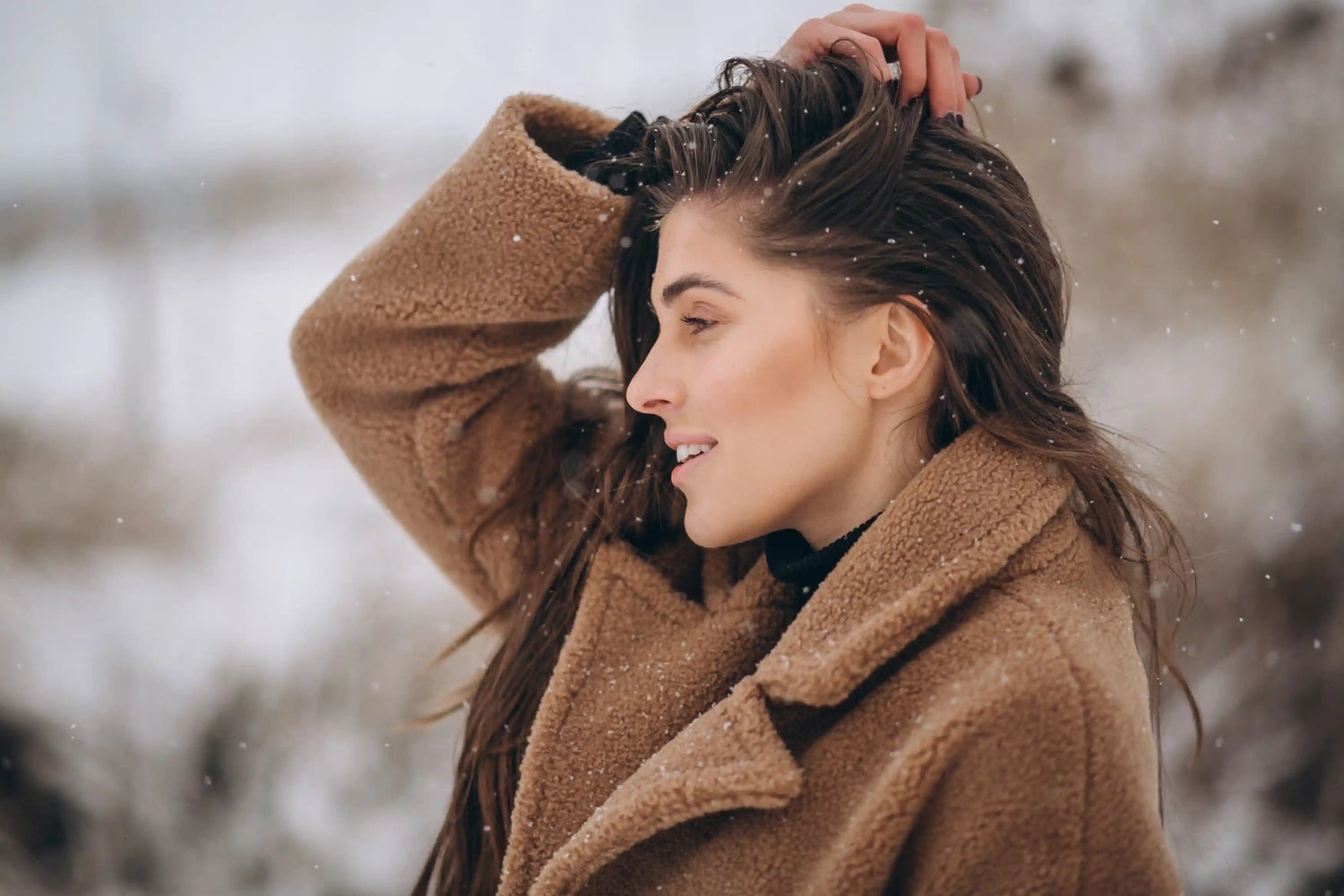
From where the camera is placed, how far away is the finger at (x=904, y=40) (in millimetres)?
1305

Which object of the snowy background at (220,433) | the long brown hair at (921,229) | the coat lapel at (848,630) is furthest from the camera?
the snowy background at (220,433)

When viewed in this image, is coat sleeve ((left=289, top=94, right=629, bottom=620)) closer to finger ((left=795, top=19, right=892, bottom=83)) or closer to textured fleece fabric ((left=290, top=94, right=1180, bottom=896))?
textured fleece fabric ((left=290, top=94, right=1180, bottom=896))

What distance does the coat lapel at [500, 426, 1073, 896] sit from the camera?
1.13 meters

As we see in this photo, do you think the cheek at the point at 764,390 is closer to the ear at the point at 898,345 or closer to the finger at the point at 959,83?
the ear at the point at 898,345

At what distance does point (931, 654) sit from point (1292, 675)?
5.62 ft

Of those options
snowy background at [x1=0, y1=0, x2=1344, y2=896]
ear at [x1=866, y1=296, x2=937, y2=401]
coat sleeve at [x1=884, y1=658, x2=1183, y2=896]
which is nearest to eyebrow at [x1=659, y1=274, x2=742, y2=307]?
Result: ear at [x1=866, y1=296, x2=937, y2=401]

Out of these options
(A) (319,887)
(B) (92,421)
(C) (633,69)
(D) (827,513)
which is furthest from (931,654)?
(B) (92,421)

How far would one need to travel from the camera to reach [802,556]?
4.58ft

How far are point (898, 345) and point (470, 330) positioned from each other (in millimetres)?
650

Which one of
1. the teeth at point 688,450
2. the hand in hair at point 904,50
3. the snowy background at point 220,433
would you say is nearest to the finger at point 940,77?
the hand in hair at point 904,50

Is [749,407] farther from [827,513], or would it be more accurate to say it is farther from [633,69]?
[633,69]

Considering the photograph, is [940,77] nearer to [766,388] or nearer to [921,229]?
[921,229]

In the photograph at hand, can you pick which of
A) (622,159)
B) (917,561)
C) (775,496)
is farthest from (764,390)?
(622,159)

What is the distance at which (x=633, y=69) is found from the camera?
2686 millimetres
